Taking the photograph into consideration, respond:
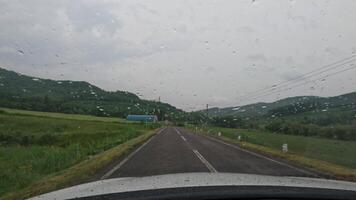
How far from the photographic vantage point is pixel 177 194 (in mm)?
3297

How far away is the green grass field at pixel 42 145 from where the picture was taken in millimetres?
16641

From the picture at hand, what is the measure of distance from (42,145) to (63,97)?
57073 mm

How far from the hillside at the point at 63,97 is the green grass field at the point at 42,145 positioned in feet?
78.9

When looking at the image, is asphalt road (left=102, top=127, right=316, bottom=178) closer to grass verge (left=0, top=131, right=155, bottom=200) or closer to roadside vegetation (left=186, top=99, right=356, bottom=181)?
grass verge (left=0, top=131, right=155, bottom=200)

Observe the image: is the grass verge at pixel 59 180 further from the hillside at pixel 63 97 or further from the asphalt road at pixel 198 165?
the hillside at pixel 63 97

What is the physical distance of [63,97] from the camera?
9988 cm

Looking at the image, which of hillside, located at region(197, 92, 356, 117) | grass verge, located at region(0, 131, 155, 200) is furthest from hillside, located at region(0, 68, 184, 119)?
grass verge, located at region(0, 131, 155, 200)

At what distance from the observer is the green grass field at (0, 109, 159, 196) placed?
16641 mm

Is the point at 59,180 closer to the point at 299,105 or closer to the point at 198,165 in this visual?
the point at 198,165

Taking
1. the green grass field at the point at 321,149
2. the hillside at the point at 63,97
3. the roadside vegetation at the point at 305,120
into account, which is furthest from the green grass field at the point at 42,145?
the hillside at the point at 63,97

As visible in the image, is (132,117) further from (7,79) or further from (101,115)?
(7,79)

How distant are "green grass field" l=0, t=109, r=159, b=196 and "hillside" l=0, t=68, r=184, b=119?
2404 centimetres

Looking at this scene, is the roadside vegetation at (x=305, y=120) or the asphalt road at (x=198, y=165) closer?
the asphalt road at (x=198, y=165)

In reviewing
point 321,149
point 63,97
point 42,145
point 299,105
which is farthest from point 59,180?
point 63,97
